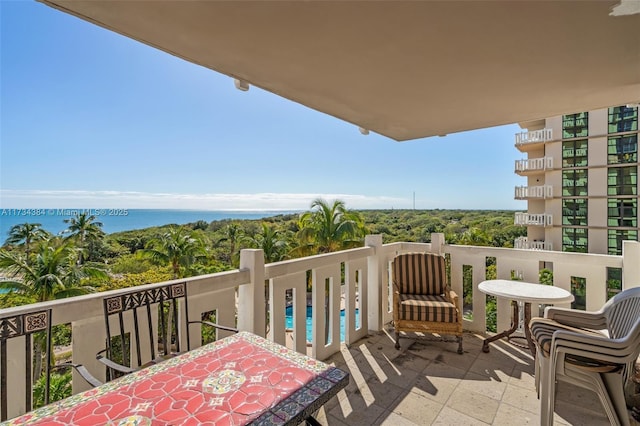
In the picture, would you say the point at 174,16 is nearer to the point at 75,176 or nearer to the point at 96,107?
the point at 96,107

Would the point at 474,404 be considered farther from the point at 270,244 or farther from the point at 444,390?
the point at 270,244

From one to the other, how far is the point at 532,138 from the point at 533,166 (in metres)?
1.97

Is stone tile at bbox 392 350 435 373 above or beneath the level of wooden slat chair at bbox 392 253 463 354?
beneath

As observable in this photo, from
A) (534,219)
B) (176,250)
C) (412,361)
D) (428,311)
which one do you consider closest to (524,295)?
(428,311)

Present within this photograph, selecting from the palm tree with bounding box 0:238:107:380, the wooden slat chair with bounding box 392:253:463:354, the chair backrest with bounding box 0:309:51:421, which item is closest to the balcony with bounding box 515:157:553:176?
the wooden slat chair with bounding box 392:253:463:354

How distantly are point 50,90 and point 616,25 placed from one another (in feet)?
82.4

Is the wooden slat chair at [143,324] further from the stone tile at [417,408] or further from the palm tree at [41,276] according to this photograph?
the palm tree at [41,276]

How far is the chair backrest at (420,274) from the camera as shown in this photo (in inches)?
139

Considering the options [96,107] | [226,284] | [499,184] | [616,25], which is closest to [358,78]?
[616,25]

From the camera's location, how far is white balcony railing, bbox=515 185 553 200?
62.3 ft

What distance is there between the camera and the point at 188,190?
32594 mm

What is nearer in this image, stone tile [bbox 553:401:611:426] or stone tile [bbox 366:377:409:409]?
stone tile [bbox 553:401:611:426]

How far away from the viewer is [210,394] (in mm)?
1071

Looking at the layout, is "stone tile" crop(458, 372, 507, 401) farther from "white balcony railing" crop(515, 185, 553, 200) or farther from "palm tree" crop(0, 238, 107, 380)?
"white balcony railing" crop(515, 185, 553, 200)
